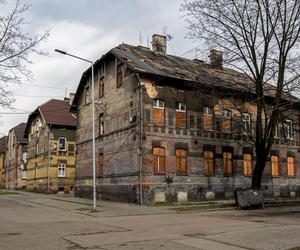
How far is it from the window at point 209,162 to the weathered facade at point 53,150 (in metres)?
22.8

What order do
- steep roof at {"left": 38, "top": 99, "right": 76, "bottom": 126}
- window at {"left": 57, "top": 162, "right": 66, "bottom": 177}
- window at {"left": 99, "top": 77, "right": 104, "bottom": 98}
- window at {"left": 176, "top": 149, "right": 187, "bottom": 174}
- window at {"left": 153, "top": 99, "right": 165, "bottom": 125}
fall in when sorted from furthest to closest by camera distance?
steep roof at {"left": 38, "top": 99, "right": 76, "bottom": 126} → window at {"left": 57, "top": 162, "right": 66, "bottom": 177} → window at {"left": 99, "top": 77, "right": 104, "bottom": 98} → window at {"left": 176, "top": 149, "right": 187, "bottom": 174} → window at {"left": 153, "top": 99, "right": 165, "bottom": 125}

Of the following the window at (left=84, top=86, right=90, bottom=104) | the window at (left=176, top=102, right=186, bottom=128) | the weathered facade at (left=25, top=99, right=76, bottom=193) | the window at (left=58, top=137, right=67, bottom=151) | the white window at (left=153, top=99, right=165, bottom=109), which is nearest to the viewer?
the white window at (left=153, top=99, right=165, bottom=109)

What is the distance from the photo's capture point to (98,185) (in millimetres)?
35000

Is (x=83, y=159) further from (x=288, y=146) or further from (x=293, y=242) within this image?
(x=293, y=242)

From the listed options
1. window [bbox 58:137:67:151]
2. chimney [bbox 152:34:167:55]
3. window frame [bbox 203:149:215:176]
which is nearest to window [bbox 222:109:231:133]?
window frame [bbox 203:149:215:176]

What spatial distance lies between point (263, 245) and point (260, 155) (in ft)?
56.4

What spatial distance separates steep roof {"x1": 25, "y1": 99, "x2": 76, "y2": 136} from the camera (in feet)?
168

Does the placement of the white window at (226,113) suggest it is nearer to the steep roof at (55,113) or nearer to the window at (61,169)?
the steep roof at (55,113)

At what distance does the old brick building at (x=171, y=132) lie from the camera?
97.5ft

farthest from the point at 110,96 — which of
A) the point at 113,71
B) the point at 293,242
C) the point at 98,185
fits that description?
the point at 293,242

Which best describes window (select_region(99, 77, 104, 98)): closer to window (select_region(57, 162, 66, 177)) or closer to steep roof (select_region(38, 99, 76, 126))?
steep roof (select_region(38, 99, 76, 126))

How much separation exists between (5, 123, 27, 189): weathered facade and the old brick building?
90.8 ft

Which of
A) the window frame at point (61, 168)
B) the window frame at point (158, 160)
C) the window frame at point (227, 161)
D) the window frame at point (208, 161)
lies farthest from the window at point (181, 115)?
the window frame at point (61, 168)

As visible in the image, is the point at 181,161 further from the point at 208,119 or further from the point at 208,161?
the point at 208,119
